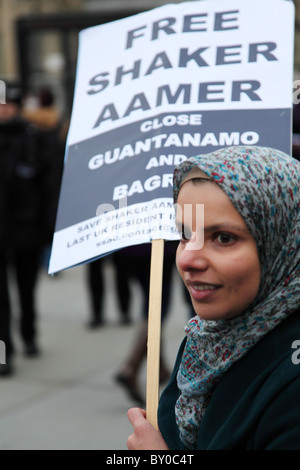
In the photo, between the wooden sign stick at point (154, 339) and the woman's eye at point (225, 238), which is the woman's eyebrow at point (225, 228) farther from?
the wooden sign stick at point (154, 339)

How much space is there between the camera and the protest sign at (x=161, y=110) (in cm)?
225

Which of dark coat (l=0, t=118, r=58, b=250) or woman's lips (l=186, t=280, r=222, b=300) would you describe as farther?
dark coat (l=0, t=118, r=58, b=250)

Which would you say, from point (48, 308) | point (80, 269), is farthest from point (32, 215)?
point (80, 269)

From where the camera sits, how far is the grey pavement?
4445 mm

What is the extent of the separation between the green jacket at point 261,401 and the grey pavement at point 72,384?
2.81 meters

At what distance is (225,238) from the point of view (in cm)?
160

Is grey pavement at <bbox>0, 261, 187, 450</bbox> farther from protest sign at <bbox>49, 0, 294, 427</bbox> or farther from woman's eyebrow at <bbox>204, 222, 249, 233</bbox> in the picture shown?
woman's eyebrow at <bbox>204, 222, 249, 233</bbox>

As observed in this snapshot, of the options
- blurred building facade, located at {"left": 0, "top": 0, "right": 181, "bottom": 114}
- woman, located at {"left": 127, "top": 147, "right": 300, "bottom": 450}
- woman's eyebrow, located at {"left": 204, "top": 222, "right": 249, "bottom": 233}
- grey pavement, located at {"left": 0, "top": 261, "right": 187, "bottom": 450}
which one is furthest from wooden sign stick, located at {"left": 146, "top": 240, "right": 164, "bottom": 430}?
blurred building facade, located at {"left": 0, "top": 0, "right": 181, "bottom": 114}

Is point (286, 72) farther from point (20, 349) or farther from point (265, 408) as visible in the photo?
point (20, 349)

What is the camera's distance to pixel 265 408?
4.91 feet

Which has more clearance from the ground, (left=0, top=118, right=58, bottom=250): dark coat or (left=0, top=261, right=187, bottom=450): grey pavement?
(left=0, top=118, right=58, bottom=250): dark coat

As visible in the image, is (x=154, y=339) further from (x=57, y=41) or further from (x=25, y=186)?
(x=57, y=41)

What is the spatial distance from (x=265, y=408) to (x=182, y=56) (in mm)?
1339

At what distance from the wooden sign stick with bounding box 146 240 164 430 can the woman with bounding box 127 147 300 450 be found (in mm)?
237
